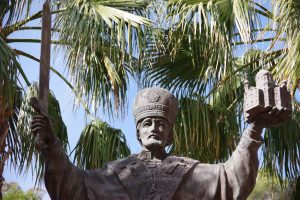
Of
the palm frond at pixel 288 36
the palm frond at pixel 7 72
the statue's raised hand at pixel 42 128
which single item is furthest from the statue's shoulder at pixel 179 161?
the palm frond at pixel 288 36

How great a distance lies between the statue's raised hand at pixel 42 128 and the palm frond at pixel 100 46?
5.27 meters

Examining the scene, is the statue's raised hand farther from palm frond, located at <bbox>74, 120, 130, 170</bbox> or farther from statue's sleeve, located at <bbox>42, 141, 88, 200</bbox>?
palm frond, located at <bbox>74, 120, 130, 170</bbox>

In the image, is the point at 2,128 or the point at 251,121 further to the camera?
the point at 2,128

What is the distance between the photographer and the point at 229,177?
674 centimetres

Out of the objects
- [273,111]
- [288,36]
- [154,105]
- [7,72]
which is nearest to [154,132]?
[154,105]

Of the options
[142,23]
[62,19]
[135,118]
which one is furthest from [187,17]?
[135,118]

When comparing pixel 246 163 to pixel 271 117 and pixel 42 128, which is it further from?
pixel 42 128

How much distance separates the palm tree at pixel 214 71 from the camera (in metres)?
12.0

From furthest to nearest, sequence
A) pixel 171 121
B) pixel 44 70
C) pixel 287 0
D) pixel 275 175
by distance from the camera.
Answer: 1. pixel 275 175
2. pixel 287 0
3. pixel 171 121
4. pixel 44 70

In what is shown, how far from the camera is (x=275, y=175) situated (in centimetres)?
1298

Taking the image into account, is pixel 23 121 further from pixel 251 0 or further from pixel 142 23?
pixel 251 0

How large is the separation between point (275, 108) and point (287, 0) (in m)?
4.98

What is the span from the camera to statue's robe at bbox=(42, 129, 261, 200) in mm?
6594

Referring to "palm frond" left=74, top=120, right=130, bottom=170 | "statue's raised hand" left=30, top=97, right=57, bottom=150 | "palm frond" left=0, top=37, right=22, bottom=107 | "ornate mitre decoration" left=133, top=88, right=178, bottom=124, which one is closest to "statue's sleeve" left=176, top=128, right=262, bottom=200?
"ornate mitre decoration" left=133, top=88, right=178, bottom=124
